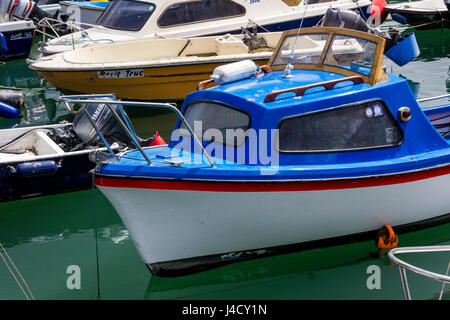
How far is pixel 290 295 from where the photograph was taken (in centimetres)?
552

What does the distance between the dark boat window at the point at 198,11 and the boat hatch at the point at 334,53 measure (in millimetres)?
6090

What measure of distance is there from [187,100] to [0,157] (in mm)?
3012

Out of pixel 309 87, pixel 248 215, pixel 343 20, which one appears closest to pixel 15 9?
pixel 343 20

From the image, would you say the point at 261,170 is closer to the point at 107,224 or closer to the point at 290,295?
the point at 290,295

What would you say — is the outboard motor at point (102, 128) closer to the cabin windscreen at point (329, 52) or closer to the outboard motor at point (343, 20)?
the cabin windscreen at point (329, 52)

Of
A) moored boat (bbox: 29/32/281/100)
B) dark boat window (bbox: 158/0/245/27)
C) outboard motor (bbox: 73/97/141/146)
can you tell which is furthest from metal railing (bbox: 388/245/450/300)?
dark boat window (bbox: 158/0/245/27)

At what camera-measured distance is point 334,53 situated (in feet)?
20.6

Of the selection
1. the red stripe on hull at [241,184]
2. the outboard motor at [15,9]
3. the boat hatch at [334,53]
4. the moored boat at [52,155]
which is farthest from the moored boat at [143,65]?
the outboard motor at [15,9]

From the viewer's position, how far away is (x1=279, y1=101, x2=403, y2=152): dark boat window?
5387mm

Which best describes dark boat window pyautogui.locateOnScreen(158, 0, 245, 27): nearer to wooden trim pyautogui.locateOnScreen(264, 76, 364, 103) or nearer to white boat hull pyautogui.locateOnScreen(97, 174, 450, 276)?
wooden trim pyautogui.locateOnScreen(264, 76, 364, 103)

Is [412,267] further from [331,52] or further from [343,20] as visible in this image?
[343,20]

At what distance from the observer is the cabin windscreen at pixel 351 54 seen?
5.95 metres

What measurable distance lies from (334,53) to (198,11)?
6919 mm

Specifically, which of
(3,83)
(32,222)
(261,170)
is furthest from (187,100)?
(3,83)
